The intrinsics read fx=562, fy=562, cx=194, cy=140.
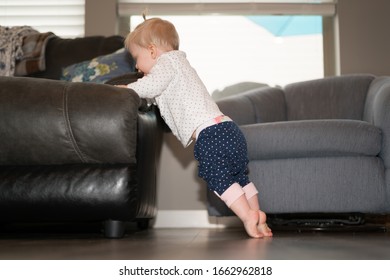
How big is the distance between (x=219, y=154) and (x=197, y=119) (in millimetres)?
147

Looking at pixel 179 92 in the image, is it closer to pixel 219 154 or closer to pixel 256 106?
pixel 219 154

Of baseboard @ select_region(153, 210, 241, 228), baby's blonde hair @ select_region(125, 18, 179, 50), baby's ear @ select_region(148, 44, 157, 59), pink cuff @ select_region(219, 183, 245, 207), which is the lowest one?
baseboard @ select_region(153, 210, 241, 228)

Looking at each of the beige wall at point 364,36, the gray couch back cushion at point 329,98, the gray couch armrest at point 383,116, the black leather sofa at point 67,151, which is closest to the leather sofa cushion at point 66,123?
the black leather sofa at point 67,151

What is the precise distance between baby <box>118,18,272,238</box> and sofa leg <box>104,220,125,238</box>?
33 centimetres

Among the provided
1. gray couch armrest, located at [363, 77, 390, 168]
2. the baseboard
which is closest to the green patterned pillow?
the baseboard

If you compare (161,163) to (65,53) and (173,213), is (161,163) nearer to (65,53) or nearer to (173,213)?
(173,213)

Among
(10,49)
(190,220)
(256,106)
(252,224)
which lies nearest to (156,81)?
(252,224)

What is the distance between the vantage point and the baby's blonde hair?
2098 millimetres

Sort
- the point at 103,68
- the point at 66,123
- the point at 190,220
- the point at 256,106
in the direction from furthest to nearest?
the point at 190,220
the point at 256,106
the point at 103,68
the point at 66,123

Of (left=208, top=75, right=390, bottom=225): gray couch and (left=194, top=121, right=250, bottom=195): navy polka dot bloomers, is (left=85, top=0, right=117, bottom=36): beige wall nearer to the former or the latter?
(left=208, top=75, right=390, bottom=225): gray couch

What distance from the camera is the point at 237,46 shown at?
11.4 feet

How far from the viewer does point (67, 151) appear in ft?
5.77

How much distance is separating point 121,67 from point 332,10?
1.57 meters
